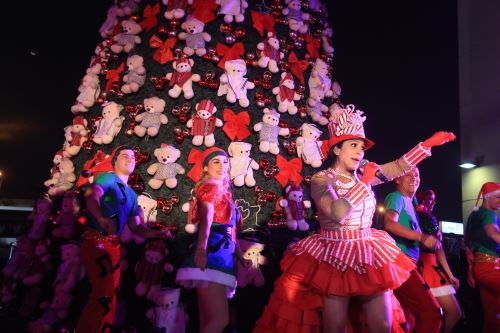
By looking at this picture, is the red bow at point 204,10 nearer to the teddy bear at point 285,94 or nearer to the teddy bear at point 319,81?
the teddy bear at point 285,94

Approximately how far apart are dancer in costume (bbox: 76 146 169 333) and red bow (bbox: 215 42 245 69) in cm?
168

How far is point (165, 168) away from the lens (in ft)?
14.0

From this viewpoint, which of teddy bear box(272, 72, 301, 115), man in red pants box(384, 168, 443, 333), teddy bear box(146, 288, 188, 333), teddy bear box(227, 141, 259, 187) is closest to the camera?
teddy bear box(146, 288, 188, 333)

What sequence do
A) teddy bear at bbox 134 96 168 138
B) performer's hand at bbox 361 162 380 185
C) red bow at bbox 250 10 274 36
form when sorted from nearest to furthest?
1. performer's hand at bbox 361 162 380 185
2. teddy bear at bbox 134 96 168 138
3. red bow at bbox 250 10 274 36

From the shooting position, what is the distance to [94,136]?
4.68 m

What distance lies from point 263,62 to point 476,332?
15.0 feet

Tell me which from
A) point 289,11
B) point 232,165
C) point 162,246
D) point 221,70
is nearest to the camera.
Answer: point 162,246

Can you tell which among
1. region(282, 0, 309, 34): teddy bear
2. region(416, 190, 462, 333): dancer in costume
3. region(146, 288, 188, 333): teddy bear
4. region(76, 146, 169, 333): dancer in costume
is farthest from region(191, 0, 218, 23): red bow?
region(416, 190, 462, 333): dancer in costume

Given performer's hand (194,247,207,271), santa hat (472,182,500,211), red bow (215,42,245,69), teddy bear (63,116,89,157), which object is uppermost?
red bow (215,42,245,69)

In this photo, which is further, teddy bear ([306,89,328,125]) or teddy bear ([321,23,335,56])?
teddy bear ([321,23,335,56])

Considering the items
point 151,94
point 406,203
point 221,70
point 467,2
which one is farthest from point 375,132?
point 467,2

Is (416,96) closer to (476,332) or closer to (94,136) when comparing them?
(476,332)

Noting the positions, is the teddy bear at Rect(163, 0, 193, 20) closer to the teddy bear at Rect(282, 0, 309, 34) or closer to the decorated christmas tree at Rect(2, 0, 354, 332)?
the decorated christmas tree at Rect(2, 0, 354, 332)

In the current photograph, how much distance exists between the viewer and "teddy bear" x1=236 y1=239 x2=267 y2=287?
3999mm
